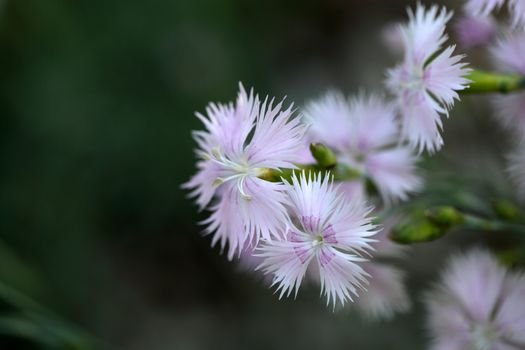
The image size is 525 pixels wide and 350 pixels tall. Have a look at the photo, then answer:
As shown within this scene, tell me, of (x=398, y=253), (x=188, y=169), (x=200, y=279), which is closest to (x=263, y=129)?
(x=398, y=253)

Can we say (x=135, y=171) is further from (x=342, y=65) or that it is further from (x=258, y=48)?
(x=342, y=65)

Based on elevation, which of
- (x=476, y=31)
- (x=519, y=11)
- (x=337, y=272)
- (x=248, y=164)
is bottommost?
(x=337, y=272)

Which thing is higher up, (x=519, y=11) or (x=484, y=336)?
(x=519, y=11)

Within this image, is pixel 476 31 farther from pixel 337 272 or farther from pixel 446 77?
pixel 337 272

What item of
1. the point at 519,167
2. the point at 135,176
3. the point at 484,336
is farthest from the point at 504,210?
the point at 135,176

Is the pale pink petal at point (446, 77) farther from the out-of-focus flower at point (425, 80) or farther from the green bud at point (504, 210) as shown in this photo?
the green bud at point (504, 210)

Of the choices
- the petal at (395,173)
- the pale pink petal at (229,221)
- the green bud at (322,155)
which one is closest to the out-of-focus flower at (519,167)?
the petal at (395,173)
